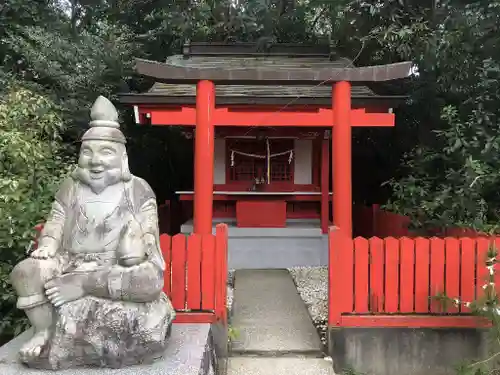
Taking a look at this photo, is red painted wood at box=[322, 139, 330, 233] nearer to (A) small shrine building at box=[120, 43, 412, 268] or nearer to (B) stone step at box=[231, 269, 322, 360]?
(A) small shrine building at box=[120, 43, 412, 268]

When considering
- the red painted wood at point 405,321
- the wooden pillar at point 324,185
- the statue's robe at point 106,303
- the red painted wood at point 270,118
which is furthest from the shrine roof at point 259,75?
the red painted wood at point 405,321

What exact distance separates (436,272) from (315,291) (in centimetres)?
253

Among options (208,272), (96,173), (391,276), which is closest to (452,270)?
(391,276)

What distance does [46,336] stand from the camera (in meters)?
3.26

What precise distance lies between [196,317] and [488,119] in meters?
4.08

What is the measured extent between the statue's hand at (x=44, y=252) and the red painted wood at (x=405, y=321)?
2.62 m

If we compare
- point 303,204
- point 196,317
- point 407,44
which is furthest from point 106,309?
point 303,204

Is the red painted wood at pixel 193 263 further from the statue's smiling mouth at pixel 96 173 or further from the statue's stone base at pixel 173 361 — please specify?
the statue's smiling mouth at pixel 96 173

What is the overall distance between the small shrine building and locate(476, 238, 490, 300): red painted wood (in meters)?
1.42

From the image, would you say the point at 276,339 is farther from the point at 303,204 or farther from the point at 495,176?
the point at 303,204

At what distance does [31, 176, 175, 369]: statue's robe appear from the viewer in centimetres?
318

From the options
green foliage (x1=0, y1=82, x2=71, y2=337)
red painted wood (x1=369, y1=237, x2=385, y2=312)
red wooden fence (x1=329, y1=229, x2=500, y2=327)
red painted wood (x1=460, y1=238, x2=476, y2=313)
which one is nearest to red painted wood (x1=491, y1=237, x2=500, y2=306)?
red wooden fence (x1=329, y1=229, x2=500, y2=327)

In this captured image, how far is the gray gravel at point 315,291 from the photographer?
5.42 metres

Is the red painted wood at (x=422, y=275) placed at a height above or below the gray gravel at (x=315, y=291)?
above
